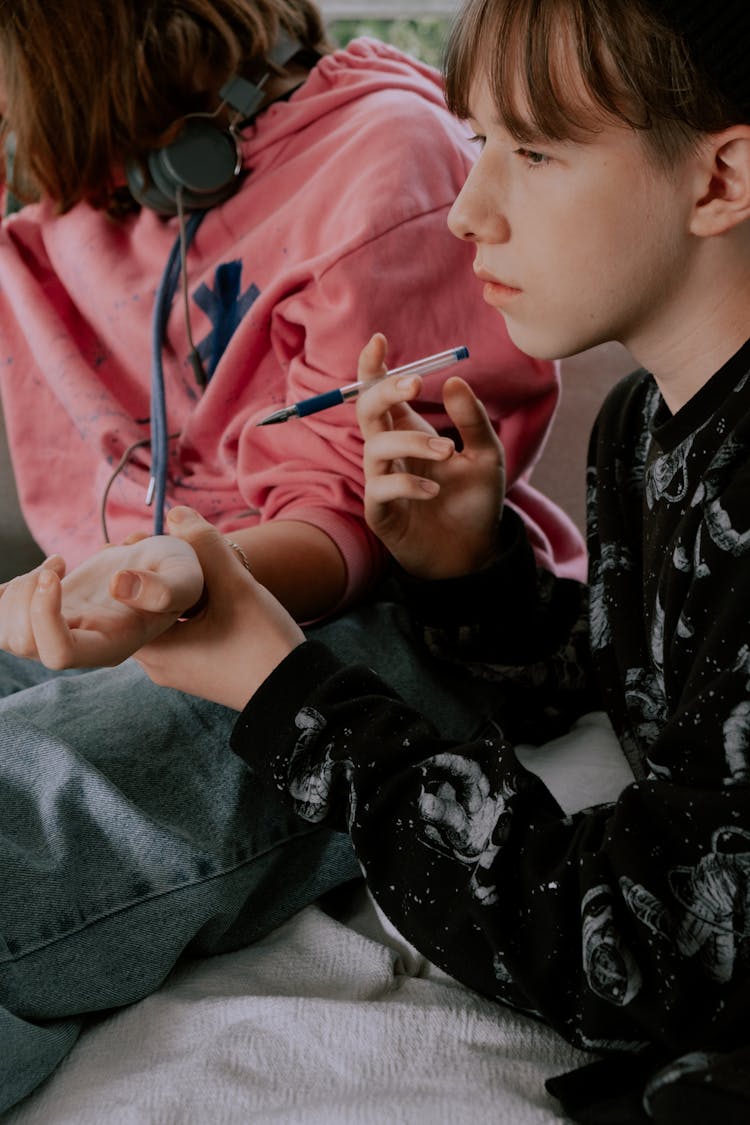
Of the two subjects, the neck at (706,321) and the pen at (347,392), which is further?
the pen at (347,392)

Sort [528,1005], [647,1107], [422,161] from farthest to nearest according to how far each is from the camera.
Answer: [422,161]
[528,1005]
[647,1107]

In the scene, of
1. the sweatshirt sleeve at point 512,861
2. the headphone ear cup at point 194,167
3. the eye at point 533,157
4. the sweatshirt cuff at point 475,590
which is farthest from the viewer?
the headphone ear cup at point 194,167

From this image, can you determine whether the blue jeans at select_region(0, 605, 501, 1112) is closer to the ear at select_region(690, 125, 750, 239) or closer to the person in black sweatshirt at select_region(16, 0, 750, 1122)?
the person in black sweatshirt at select_region(16, 0, 750, 1122)

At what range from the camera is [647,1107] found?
56cm

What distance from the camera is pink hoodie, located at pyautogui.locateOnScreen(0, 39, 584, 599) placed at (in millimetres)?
1031

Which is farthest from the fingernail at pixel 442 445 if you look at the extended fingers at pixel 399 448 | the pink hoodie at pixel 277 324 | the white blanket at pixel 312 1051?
the white blanket at pixel 312 1051

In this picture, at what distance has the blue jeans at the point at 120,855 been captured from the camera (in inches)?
27.7

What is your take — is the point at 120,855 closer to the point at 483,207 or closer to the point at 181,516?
the point at 181,516

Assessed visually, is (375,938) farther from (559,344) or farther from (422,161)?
(422,161)

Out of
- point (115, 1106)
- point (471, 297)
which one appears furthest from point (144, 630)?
point (471, 297)

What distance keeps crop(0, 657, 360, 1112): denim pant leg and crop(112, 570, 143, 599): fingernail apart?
0.48 feet

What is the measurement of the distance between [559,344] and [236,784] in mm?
385

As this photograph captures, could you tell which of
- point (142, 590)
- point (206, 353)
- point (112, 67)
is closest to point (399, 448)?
point (142, 590)

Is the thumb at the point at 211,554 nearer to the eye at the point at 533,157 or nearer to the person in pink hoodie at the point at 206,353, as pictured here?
the person in pink hoodie at the point at 206,353
